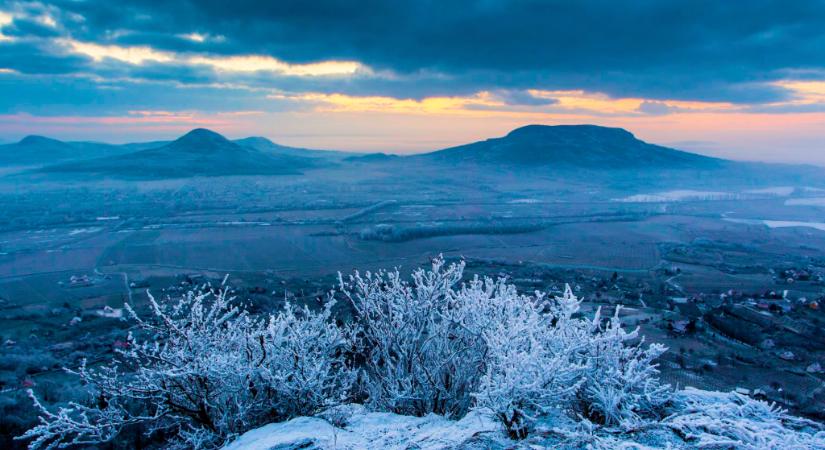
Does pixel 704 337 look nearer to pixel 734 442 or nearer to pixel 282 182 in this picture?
pixel 734 442

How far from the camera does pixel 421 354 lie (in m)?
7.24

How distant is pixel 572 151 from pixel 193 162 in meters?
80.5

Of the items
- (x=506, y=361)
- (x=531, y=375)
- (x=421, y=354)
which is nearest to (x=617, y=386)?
(x=531, y=375)

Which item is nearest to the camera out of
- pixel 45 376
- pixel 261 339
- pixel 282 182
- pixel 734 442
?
pixel 734 442

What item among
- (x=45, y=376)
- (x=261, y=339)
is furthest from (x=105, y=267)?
(x=261, y=339)

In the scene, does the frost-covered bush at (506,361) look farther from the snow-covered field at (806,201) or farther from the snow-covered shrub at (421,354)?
the snow-covered field at (806,201)

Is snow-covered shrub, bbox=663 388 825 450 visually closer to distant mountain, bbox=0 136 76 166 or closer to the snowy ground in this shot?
the snowy ground

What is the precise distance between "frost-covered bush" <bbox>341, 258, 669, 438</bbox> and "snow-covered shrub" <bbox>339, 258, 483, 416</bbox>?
0.05 ft

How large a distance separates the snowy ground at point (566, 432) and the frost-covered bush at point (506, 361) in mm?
210

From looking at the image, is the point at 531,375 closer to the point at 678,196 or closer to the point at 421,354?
the point at 421,354

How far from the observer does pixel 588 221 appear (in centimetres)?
4875

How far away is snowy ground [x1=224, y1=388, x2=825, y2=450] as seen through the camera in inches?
176

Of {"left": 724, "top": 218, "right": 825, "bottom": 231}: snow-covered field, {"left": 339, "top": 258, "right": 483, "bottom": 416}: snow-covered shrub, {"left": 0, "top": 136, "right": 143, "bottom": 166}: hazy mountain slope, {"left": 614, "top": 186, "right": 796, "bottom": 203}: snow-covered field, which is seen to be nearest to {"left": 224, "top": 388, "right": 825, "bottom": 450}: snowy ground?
{"left": 339, "top": 258, "right": 483, "bottom": 416}: snow-covered shrub

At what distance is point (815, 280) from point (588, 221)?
2218cm
